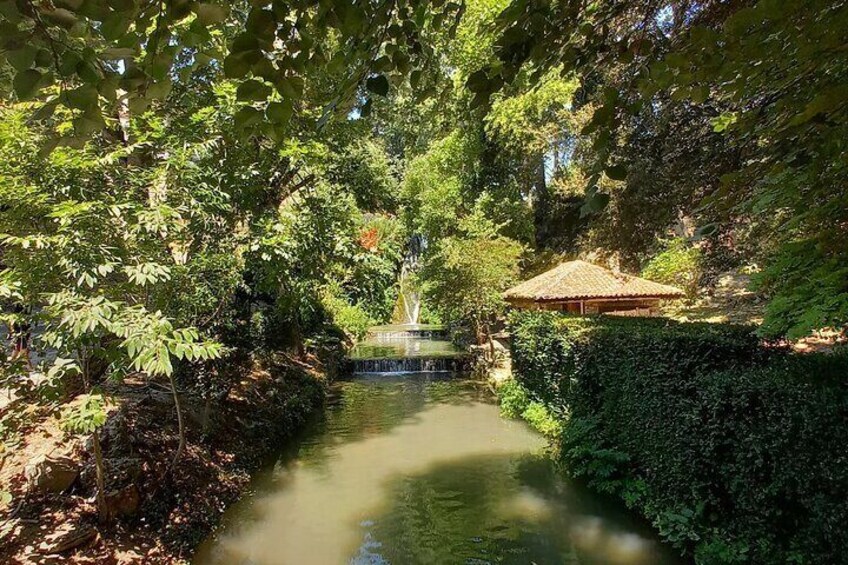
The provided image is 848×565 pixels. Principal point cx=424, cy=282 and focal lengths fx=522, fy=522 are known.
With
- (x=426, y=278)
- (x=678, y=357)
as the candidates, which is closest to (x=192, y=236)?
(x=678, y=357)

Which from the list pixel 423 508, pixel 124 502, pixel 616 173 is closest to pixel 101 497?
pixel 124 502

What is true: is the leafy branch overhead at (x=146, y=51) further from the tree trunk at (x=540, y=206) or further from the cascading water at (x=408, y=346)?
the tree trunk at (x=540, y=206)

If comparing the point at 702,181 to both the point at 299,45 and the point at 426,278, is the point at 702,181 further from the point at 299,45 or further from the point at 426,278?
the point at 426,278

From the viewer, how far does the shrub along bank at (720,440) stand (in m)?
4.01

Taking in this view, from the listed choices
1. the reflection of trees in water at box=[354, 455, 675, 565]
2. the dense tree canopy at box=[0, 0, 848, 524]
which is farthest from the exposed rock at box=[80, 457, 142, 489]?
the reflection of trees in water at box=[354, 455, 675, 565]

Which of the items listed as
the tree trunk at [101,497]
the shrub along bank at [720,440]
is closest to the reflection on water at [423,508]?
the shrub along bank at [720,440]

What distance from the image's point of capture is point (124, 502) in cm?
559

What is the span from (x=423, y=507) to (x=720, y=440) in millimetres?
3976

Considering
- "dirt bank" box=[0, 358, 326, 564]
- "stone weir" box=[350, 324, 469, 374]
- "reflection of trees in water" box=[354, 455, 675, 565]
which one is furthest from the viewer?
"stone weir" box=[350, 324, 469, 374]

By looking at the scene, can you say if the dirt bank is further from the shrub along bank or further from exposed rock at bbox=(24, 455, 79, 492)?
the shrub along bank

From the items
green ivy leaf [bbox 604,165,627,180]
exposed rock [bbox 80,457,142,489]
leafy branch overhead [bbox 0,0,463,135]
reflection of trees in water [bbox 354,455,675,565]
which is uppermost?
leafy branch overhead [bbox 0,0,463,135]

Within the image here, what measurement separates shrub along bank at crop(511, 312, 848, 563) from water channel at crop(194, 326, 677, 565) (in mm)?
584

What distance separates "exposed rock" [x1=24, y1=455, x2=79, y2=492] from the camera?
532cm

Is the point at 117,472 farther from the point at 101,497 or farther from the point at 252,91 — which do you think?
the point at 252,91
